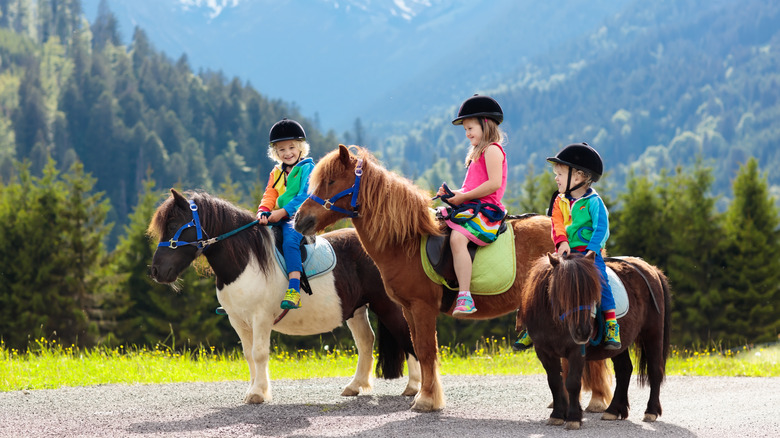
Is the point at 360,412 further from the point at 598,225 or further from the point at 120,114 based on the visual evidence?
the point at 120,114

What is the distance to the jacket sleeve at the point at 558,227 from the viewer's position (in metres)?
6.96

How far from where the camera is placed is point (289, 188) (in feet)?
27.8

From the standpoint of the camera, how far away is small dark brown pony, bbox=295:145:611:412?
725 centimetres

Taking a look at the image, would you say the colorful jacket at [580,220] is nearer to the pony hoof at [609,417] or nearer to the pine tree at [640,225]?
the pony hoof at [609,417]

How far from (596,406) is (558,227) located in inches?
69.9

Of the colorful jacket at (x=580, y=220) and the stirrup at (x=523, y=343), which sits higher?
the colorful jacket at (x=580, y=220)

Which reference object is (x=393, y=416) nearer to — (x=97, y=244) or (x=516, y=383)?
(x=516, y=383)

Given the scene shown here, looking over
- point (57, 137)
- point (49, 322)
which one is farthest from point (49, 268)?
point (57, 137)

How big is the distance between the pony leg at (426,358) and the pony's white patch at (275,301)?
1.41 metres

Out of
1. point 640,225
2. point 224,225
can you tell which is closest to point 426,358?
point 224,225

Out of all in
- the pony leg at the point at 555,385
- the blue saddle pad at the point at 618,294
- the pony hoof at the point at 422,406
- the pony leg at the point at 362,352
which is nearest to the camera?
the pony leg at the point at 555,385

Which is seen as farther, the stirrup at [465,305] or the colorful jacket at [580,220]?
the stirrup at [465,305]

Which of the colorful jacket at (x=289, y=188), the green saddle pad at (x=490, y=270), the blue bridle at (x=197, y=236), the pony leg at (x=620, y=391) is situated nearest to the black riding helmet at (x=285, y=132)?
the colorful jacket at (x=289, y=188)

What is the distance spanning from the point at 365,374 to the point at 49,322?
85.7ft
